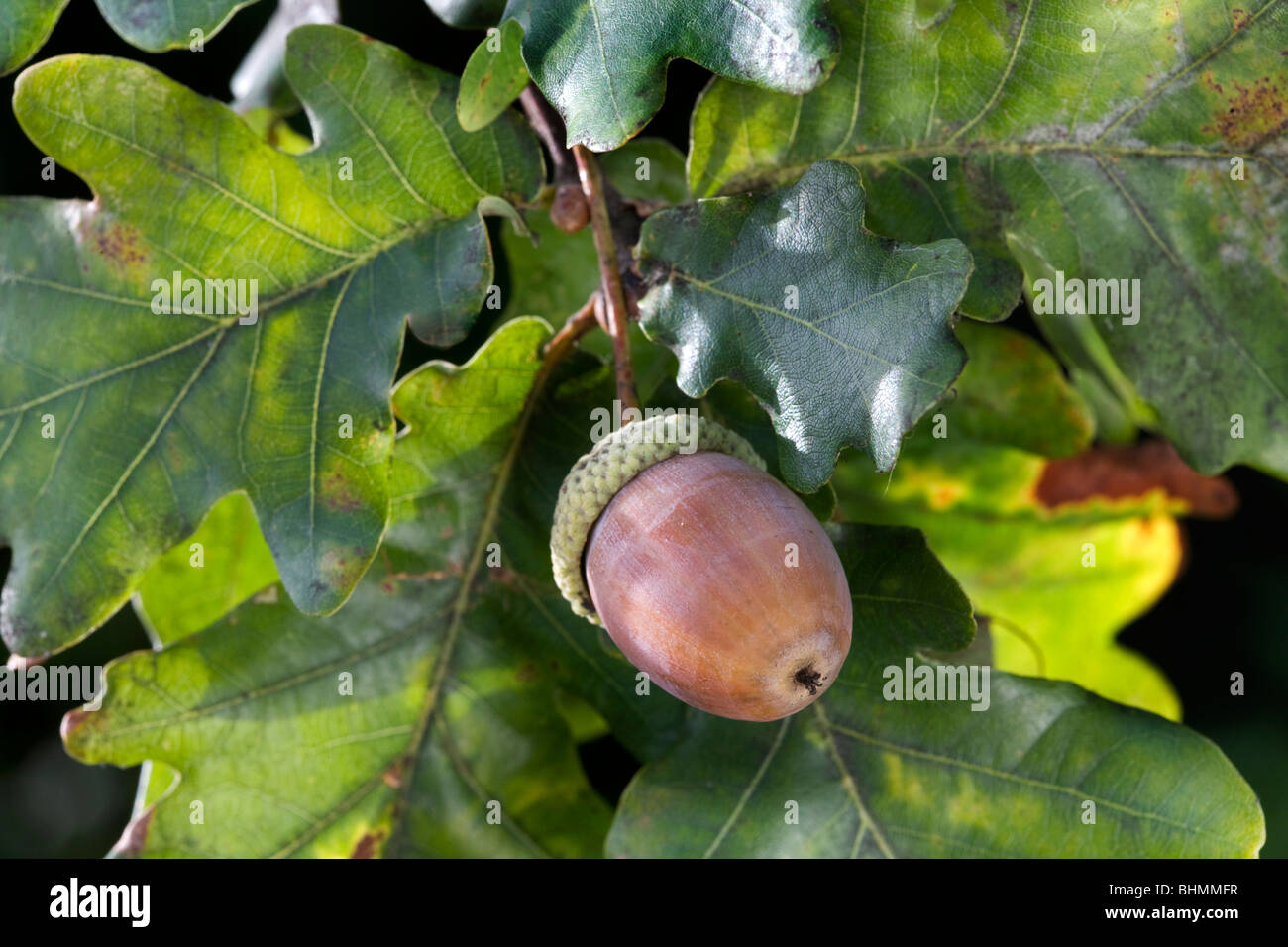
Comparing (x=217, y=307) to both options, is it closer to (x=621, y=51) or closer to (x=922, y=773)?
(x=621, y=51)

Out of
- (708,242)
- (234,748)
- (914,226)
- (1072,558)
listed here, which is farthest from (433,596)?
(1072,558)

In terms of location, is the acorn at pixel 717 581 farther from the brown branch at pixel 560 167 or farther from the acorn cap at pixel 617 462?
the brown branch at pixel 560 167

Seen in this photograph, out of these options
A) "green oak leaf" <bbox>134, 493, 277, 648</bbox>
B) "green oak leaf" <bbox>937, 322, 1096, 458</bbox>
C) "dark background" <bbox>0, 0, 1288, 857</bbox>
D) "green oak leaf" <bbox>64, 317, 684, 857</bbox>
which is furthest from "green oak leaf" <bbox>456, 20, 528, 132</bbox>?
"dark background" <bbox>0, 0, 1288, 857</bbox>

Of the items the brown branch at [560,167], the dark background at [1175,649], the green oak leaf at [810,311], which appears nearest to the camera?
the green oak leaf at [810,311]

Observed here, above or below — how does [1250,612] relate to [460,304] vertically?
below

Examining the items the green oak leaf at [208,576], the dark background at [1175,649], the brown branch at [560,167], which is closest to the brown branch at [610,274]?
the brown branch at [560,167]

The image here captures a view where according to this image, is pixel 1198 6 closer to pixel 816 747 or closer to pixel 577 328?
pixel 577 328
